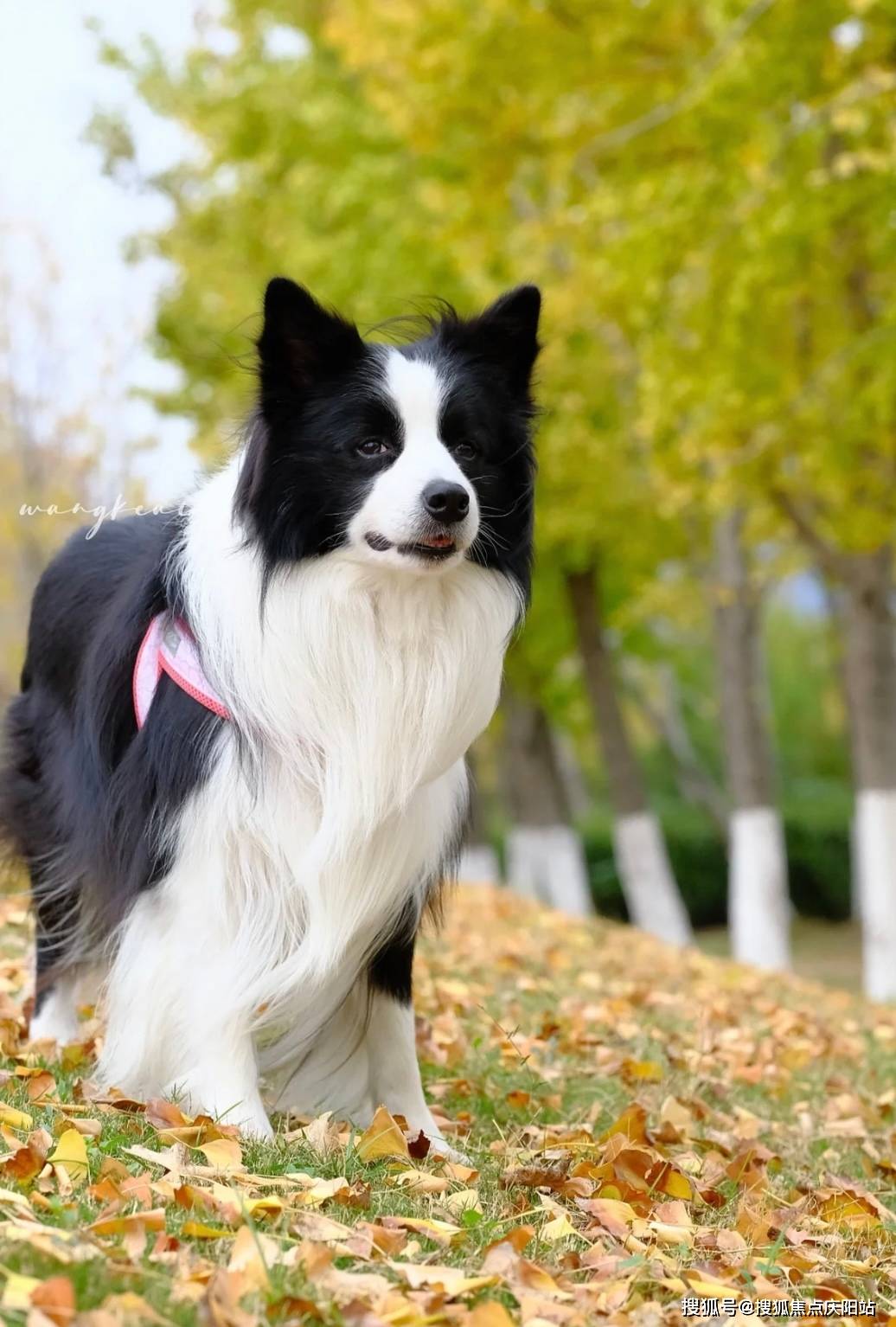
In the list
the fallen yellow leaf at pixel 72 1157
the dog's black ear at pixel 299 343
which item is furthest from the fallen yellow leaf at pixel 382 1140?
the dog's black ear at pixel 299 343

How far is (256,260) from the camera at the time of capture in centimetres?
1786

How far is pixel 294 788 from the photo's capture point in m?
4.09

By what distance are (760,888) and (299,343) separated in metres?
11.8

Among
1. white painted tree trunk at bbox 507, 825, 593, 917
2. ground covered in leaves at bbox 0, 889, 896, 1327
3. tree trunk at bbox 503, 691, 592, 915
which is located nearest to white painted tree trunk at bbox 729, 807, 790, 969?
white painted tree trunk at bbox 507, 825, 593, 917

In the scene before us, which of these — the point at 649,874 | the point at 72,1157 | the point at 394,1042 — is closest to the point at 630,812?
the point at 649,874

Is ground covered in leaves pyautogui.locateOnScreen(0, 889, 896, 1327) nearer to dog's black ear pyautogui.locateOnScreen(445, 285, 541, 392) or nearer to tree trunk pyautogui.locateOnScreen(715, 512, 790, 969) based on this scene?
dog's black ear pyautogui.locateOnScreen(445, 285, 541, 392)

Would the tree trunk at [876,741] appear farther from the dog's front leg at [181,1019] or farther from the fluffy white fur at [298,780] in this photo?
the dog's front leg at [181,1019]

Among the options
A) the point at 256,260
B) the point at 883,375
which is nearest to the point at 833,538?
the point at 883,375

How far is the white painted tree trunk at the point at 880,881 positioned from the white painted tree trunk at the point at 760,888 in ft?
7.09

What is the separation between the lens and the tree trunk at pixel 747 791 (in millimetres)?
14773

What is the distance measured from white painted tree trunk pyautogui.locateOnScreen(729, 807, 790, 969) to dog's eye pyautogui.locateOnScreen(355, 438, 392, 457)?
11.4 m

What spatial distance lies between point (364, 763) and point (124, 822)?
0.71m

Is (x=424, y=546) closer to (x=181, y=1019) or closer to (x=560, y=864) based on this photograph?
(x=181, y=1019)

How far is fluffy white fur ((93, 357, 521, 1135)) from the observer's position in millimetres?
4016
